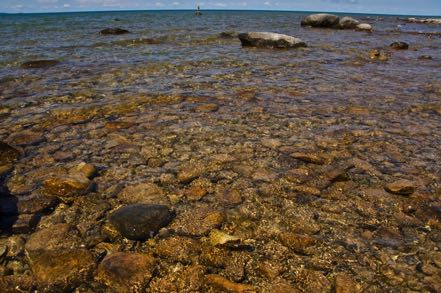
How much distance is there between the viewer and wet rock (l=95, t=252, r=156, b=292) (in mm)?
3098

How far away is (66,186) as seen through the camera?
453 centimetres

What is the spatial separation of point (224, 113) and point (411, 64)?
441 inches

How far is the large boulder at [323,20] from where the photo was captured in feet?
117

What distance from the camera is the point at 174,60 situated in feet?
49.6

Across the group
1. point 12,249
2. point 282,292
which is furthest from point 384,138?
point 12,249

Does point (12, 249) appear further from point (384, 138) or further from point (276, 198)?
point (384, 138)

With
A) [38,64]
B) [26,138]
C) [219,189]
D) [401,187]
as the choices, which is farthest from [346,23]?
[219,189]

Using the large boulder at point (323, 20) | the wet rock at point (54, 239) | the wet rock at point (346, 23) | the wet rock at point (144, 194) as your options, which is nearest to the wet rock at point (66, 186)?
the wet rock at point (144, 194)

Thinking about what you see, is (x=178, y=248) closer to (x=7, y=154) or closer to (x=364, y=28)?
(x=7, y=154)

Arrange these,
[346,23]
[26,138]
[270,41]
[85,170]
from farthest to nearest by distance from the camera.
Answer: [346,23] → [270,41] → [26,138] → [85,170]

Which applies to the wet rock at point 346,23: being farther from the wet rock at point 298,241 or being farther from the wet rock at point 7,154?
the wet rock at point 298,241

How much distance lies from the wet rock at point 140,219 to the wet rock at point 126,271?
303mm

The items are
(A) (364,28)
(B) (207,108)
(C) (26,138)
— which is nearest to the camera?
(C) (26,138)

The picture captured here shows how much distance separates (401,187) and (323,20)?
1386 inches
